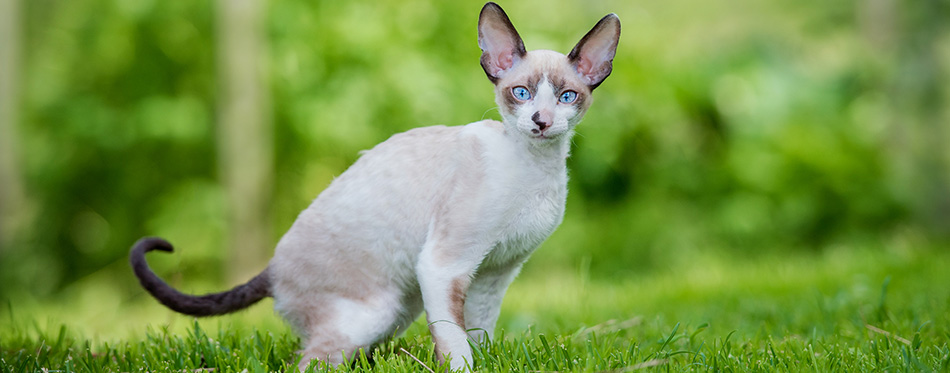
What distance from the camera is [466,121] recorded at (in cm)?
740

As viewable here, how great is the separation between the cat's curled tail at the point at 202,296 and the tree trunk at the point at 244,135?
4.22m

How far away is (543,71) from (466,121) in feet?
15.9

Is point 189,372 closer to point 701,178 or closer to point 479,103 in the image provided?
point 479,103

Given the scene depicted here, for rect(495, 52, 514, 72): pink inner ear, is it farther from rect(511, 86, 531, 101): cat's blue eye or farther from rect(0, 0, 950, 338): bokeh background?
rect(0, 0, 950, 338): bokeh background

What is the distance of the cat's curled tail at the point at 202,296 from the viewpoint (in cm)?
285

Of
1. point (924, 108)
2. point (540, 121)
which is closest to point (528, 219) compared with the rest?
point (540, 121)

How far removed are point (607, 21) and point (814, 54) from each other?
6691mm

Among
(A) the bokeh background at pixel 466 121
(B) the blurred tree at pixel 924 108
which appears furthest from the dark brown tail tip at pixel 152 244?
(B) the blurred tree at pixel 924 108

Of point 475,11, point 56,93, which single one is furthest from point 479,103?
point 56,93

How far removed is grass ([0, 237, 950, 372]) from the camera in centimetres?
262

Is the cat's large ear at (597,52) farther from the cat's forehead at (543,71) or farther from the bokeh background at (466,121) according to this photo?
the bokeh background at (466,121)

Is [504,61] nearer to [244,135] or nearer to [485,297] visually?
[485,297]

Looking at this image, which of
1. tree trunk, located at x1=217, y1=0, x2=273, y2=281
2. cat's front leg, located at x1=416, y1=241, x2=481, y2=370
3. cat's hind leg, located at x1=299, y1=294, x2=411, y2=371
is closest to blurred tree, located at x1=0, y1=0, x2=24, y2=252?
tree trunk, located at x1=217, y1=0, x2=273, y2=281

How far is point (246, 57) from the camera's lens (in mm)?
6934
